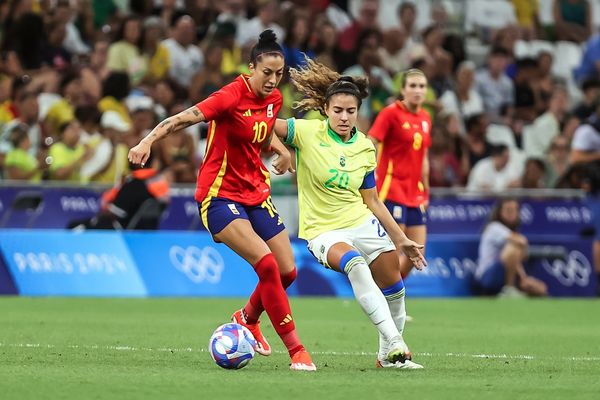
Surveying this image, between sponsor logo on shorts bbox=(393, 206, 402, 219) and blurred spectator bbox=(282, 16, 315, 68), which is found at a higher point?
blurred spectator bbox=(282, 16, 315, 68)

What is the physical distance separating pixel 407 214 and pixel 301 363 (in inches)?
Answer: 231

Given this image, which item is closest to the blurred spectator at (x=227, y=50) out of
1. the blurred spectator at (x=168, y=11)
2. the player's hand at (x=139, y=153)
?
the blurred spectator at (x=168, y=11)

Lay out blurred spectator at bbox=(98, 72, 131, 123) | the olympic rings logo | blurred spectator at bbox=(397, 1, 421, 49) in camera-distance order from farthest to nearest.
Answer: blurred spectator at bbox=(397, 1, 421, 49)
blurred spectator at bbox=(98, 72, 131, 123)
the olympic rings logo

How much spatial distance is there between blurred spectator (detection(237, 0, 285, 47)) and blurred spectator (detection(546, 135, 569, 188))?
201 inches

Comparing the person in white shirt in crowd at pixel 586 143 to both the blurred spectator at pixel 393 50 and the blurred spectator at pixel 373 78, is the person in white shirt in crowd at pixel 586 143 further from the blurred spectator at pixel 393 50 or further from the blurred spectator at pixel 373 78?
the blurred spectator at pixel 393 50

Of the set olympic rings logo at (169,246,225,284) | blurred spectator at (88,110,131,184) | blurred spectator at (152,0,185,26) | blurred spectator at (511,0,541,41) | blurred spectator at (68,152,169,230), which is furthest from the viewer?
blurred spectator at (511,0,541,41)

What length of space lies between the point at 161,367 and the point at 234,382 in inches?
42.0

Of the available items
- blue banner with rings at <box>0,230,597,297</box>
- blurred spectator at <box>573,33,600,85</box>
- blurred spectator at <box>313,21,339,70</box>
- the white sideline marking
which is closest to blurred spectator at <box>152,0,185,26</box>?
blurred spectator at <box>313,21,339,70</box>

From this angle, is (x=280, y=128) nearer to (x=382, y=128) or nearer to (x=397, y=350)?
(x=397, y=350)

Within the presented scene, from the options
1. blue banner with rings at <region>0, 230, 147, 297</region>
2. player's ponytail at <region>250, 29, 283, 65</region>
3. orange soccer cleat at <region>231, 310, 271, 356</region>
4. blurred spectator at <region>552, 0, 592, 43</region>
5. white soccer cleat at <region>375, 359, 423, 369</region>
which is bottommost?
blue banner with rings at <region>0, 230, 147, 297</region>

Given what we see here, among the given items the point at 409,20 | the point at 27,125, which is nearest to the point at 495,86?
the point at 409,20

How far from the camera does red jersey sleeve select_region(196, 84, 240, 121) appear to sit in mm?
10008

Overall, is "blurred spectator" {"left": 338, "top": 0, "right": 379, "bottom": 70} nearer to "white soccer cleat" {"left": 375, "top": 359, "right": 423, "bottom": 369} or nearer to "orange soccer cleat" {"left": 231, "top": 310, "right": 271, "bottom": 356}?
"orange soccer cleat" {"left": 231, "top": 310, "right": 271, "bottom": 356}

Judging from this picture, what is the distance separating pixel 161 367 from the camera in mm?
9734
